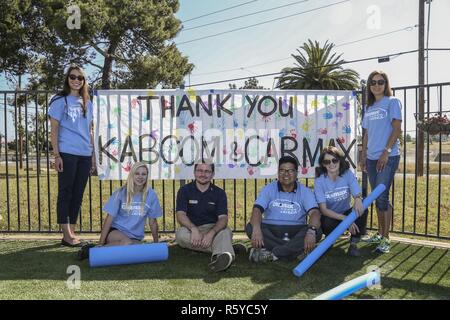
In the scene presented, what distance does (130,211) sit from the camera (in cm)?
425

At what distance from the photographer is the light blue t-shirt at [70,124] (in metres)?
4.40

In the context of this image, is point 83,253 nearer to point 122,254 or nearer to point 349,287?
point 122,254

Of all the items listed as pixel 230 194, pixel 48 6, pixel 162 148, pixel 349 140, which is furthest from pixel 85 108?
pixel 48 6

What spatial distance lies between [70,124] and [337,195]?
288 centimetres

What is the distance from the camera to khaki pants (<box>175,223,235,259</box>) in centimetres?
380

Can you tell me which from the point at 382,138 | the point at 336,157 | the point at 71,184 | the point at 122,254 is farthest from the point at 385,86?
the point at 71,184

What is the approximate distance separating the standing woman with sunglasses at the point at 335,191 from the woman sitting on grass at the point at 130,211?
169 centimetres

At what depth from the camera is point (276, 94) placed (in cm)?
508

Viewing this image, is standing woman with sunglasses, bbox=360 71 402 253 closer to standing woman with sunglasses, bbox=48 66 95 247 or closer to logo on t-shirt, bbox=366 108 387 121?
logo on t-shirt, bbox=366 108 387 121

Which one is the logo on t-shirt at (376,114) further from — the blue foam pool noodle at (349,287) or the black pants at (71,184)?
the black pants at (71,184)

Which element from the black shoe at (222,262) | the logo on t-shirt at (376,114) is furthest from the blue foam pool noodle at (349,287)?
the logo on t-shirt at (376,114)

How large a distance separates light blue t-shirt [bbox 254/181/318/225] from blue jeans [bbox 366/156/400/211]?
736 millimetres

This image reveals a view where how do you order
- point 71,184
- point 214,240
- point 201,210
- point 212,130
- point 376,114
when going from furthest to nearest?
point 212,130
point 71,184
point 376,114
point 201,210
point 214,240

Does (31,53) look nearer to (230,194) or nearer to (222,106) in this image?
(230,194)
